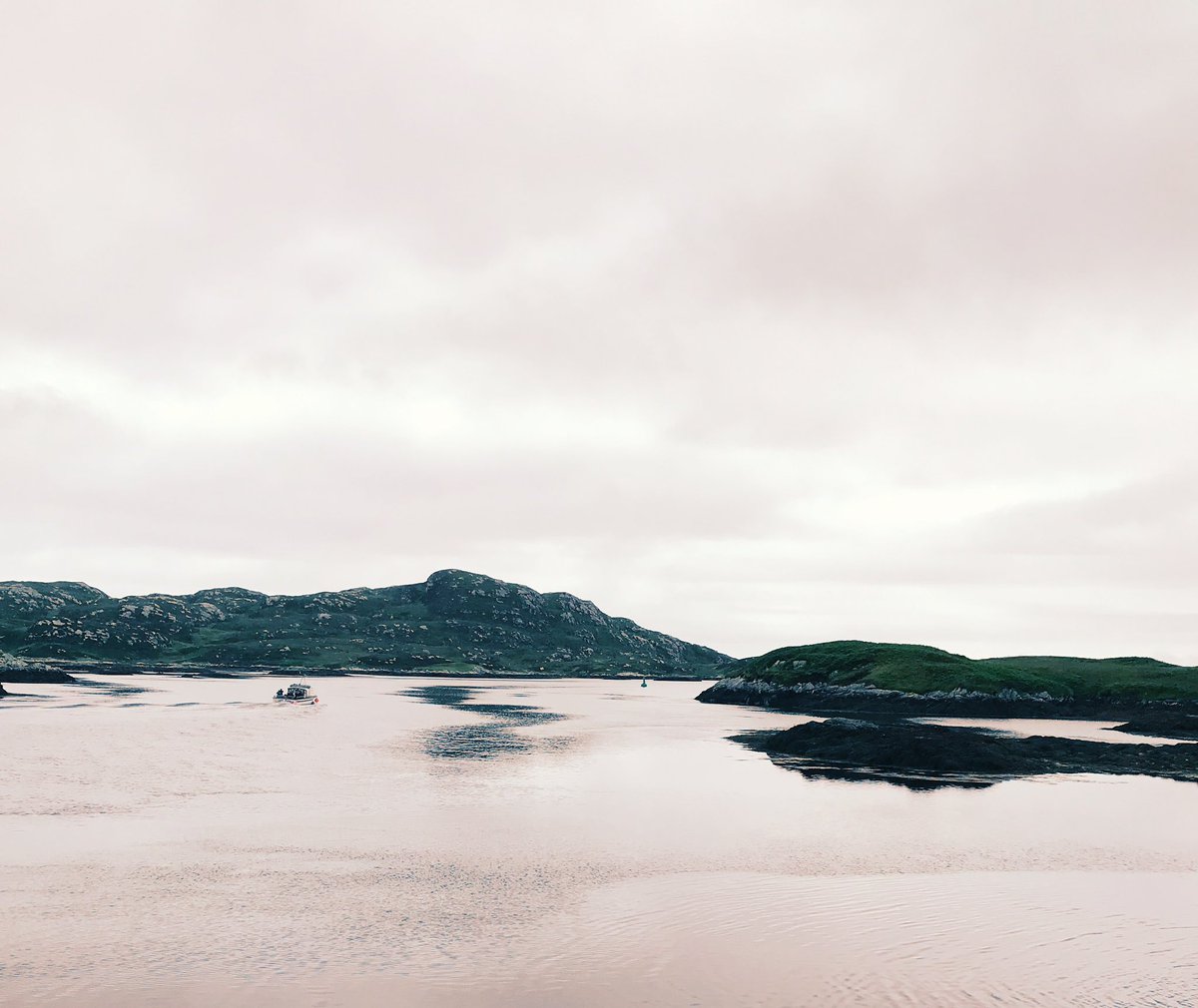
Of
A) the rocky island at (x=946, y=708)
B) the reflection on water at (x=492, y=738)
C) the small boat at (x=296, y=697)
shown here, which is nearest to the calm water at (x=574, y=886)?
the rocky island at (x=946, y=708)

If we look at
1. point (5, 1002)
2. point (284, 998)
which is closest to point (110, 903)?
point (5, 1002)

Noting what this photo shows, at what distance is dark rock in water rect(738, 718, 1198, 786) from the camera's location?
6669 centimetres

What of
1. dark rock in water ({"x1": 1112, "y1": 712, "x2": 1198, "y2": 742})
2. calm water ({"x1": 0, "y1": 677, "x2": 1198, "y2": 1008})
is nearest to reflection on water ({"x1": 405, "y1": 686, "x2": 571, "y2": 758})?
calm water ({"x1": 0, "y1": 677, "x2": 1198, "y2": 1008})

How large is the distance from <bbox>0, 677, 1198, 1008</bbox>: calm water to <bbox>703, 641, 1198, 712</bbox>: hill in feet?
283

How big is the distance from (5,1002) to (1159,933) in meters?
33.8

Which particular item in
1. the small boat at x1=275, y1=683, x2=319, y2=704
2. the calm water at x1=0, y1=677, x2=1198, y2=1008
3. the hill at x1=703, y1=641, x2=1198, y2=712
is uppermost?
the hill at x1=703, y1=641, x2=1198, y2=712

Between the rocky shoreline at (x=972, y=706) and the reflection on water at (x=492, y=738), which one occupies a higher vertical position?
the rocky shoreline at (x=972, y=706)

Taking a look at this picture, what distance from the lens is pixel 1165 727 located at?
113 m

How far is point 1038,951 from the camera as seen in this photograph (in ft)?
86.9

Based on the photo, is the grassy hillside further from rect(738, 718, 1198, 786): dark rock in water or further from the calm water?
the calm water

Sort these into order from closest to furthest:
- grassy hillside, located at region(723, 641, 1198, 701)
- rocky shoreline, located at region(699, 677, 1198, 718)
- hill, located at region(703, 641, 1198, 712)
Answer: rocky shoreline, located at region(699, 677, 1198, 718) < hill, located at region(703, 641, 1198, 712) < grassy hillside, located at region(723, 641, 1198, 701)

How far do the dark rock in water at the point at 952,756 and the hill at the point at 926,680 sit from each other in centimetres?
6380

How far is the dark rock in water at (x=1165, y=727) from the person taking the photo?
108 m

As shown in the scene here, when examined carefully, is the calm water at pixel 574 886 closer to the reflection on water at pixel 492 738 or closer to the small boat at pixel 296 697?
the reflection on water at pixel 492 738
